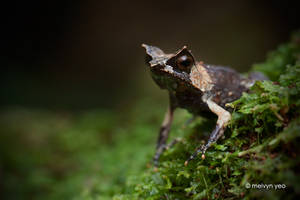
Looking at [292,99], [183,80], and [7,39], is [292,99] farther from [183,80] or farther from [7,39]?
[7,39]

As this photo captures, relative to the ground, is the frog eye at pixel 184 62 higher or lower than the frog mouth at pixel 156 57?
lower

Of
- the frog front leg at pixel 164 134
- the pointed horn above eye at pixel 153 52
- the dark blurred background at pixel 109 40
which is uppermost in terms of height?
the dark blurred background at pixel 109 40

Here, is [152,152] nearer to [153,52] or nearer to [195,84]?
[195,84]

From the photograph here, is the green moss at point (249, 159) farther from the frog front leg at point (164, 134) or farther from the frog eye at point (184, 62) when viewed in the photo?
the frog eye at point (184, 62)

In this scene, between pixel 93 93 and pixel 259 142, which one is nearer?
pixel 259 142

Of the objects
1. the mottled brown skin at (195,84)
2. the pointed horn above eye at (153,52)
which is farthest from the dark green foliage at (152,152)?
the pointed horn above eye at (153,52)

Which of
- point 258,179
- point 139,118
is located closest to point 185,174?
point 258,179

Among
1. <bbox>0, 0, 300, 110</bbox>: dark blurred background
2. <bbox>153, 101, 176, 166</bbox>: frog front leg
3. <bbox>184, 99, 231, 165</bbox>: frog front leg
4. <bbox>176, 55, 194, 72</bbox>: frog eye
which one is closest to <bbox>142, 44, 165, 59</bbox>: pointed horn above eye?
<bbox>176, 55, 194, 72</bbox>: frog eye

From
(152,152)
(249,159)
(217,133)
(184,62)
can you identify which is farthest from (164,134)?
(249,159)
